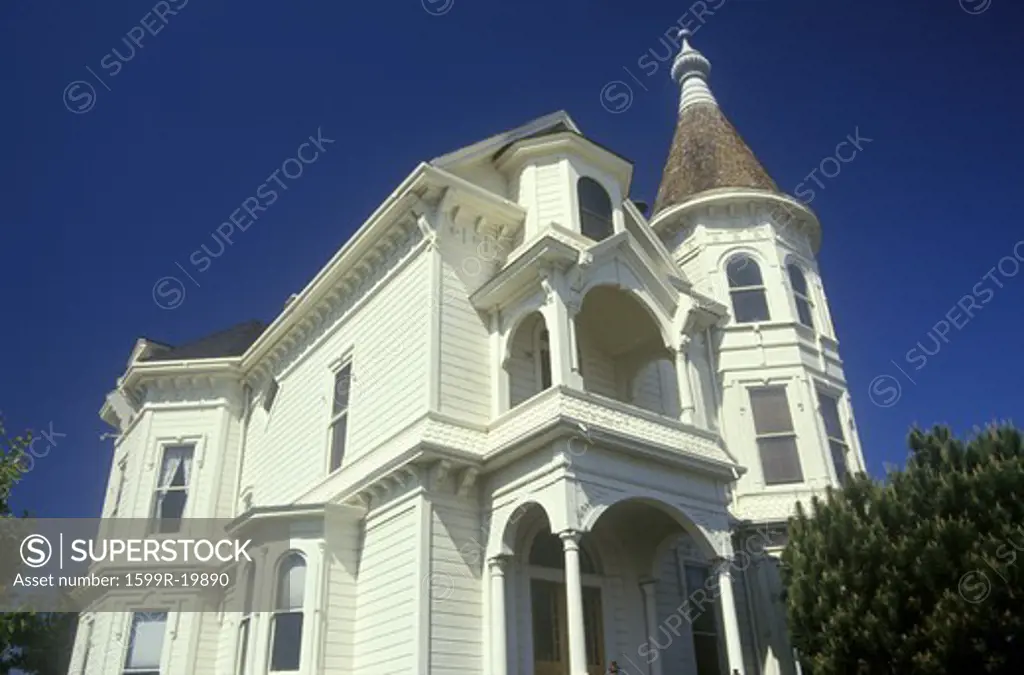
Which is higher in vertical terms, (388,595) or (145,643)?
(145,643)

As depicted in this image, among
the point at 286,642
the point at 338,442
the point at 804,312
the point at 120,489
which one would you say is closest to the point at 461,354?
the point at 338,442

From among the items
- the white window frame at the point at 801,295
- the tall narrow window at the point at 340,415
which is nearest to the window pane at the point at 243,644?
the tall narrow window at the point at 340,415

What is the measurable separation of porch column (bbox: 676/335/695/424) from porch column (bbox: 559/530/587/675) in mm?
4231

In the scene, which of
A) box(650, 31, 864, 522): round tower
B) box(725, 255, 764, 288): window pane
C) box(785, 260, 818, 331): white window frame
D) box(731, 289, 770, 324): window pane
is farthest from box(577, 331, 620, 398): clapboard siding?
box(785, 260, 818, 331): white window frame

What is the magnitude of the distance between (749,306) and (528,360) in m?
7.11

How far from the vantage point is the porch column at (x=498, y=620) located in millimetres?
12359

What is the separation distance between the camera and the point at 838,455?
1862 centimetres

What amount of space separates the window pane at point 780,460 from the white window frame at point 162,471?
15.0 meters

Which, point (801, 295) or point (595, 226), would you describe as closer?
point (595, 226)

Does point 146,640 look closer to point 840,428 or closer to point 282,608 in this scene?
point 282,608

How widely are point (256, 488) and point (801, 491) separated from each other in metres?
13.5

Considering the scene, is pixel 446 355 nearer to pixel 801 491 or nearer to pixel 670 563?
pixel 670 563

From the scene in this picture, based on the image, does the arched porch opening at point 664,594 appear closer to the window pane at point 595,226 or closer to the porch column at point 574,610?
the porch column at point 574,610

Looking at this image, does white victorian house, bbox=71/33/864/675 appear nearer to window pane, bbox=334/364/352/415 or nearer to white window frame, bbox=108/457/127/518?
window pane, bbox=334/364/352/415
